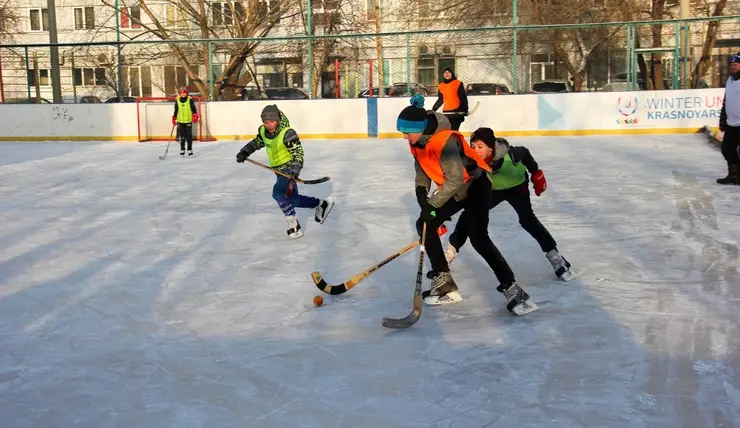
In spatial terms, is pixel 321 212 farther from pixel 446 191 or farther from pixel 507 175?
pixel 446 191

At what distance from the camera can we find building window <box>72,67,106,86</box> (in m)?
20.2

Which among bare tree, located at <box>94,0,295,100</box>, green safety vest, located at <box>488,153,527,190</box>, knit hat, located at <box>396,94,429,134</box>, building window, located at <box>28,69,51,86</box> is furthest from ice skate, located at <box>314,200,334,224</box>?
building window, located at <box>28,69,51,86</box>

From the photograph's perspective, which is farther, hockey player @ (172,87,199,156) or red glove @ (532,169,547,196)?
hockey player @ (172,87,199,156)

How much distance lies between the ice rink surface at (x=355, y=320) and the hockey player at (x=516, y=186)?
211mm

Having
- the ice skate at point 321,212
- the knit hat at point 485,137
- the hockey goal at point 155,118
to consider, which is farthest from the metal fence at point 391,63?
the knit hat at point 485,137

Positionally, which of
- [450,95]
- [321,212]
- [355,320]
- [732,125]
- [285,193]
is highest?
[450,95]

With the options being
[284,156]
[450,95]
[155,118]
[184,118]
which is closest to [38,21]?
[155,118]

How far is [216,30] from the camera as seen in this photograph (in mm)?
26281

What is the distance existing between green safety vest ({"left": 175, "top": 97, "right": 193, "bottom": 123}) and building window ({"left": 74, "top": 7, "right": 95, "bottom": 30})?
16.8m

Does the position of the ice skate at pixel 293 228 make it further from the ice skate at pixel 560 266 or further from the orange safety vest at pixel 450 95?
the orange safety vest at pixel 450 95

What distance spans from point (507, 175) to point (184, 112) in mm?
11413

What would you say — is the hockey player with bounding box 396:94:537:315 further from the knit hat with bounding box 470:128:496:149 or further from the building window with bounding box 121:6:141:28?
the building window with bounding box 121:6:141:28

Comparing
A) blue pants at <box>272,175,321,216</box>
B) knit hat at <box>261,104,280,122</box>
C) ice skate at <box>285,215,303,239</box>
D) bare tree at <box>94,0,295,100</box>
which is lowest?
ice skate at <box>285,215,303,239</box>

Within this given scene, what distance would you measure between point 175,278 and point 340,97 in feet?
43.6
